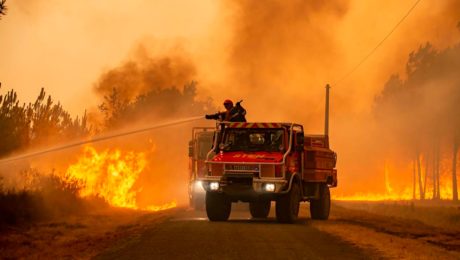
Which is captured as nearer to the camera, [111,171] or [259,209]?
[259,209]

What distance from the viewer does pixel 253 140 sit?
2162 centimetres

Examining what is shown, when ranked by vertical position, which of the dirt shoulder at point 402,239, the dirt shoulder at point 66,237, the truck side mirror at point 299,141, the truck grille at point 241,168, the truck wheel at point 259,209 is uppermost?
the truck side mirror at point 299,141

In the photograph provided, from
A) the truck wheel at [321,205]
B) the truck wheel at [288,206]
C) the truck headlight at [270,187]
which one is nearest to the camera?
the truck headlight at [270,187]

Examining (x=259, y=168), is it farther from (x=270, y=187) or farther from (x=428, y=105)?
(x=428, y=105)

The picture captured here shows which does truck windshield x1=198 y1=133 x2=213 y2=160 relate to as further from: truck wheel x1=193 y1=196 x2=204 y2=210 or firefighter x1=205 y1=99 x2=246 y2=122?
firefighter x1=205 y1=99 x2=246 y2=122

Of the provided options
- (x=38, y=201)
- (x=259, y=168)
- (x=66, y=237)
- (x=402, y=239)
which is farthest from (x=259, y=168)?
(x=38, y=201)

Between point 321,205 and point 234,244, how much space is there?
9.63 metres

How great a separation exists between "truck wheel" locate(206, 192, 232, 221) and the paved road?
1277mm

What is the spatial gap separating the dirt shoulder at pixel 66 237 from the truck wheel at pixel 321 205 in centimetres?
569

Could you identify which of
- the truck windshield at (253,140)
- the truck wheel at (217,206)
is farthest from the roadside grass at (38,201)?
the truck windshield at (253,140)

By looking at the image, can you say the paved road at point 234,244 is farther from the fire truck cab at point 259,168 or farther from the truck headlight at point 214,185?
the truck headlight at point 214,185

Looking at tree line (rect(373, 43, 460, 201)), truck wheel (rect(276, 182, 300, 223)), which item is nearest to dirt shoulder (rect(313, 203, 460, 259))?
truck wheel (rect(276, 182, 300, 223))

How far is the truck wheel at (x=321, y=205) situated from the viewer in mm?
24717

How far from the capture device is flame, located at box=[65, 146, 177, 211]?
4544 centimetres
